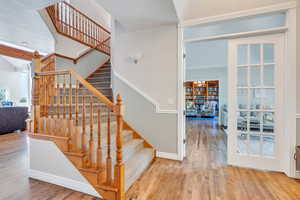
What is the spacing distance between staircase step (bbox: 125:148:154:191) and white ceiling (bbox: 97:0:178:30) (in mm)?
2412

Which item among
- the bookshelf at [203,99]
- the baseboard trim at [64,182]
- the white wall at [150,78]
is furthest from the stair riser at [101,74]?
the bookshelf at [203,99]

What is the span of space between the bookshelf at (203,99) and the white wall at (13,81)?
32.2 ft

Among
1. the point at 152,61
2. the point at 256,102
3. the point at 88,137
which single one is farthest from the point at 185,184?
the point at 152,61

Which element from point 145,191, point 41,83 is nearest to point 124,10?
point 41,83

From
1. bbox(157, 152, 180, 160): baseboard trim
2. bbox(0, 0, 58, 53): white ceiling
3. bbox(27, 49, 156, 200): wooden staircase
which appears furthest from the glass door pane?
bbox(0, 0, 58, 53): white ceiling

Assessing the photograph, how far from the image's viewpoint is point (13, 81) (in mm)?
7895

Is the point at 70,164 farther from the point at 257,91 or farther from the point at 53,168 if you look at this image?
the point at 257,91

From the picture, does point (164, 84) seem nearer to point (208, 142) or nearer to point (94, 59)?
point (208, 142)

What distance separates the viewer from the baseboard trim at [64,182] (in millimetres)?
1768

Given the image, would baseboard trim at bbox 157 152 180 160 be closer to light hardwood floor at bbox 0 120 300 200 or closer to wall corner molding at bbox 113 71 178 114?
light hardwood floor at bbox 0 120 300 200

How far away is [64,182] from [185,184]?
1628mm

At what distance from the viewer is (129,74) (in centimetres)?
312

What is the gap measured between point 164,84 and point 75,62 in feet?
10.2

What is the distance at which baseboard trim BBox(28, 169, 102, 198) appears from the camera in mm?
1768
